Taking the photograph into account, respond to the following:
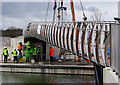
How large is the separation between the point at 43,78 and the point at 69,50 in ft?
23.5

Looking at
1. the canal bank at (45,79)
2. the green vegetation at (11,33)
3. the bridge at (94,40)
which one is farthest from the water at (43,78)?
the green vegetation at (11,33)

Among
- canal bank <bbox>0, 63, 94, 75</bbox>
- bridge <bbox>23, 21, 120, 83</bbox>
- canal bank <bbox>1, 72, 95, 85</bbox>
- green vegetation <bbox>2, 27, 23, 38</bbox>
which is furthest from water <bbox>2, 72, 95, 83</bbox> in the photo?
green vegetation <bbox>2, 27, 23, 38</bbox>

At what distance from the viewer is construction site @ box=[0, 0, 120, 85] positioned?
5.77 m

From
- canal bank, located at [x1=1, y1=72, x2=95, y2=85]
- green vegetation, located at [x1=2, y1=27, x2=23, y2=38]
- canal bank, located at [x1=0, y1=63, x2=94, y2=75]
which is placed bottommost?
canal bank, located at [x1=1, y1=72, x2=95, y2=85]

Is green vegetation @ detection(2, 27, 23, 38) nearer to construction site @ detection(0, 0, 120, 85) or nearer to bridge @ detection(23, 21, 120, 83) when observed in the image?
construction site @ detection(0, 0, 120, 85)

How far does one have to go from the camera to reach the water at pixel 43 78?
1559 cm

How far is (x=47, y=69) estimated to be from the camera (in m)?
17.3

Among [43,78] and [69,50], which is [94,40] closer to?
[69,50]

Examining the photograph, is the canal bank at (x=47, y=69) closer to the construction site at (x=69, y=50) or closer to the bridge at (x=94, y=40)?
the construction site at (x=69, y=50)

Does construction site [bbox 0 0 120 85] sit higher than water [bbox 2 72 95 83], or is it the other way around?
construction site [bbox 0 0 120 85]

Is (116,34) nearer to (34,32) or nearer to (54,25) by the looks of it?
(54,25)

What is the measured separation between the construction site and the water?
316 mm

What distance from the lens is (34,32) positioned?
18.6 metres

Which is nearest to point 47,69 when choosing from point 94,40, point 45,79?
point 45,79
